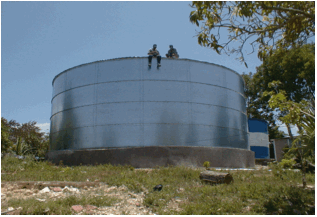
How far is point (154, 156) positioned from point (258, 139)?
1079 centimetres

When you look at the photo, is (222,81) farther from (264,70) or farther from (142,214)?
(264,70)

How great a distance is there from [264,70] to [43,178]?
23.0 m

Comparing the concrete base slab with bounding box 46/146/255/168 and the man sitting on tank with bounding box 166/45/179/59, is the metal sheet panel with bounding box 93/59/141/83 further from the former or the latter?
the concrete base slab with bounding box 46/146/255/168

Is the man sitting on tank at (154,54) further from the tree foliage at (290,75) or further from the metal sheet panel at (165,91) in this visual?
the tree foliage at (290,75)

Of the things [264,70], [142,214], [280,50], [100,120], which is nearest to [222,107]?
[100,120]

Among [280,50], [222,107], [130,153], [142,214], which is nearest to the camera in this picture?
[142,214]

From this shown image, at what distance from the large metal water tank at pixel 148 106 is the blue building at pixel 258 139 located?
5.00 m

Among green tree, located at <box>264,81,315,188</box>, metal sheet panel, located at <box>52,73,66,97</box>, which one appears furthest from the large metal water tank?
green tree, located at <box>264,81,315,188</box>

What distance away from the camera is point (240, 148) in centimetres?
1481

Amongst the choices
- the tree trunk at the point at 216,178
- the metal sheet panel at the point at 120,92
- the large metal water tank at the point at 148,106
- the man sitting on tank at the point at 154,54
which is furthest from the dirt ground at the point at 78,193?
the man sitting on tank at the point at 154,54

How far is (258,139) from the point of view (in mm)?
19484

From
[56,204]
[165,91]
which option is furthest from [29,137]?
[56,204]

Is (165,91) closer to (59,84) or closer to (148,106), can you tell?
(148,106)

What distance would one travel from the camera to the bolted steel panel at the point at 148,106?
12711 millimetres
